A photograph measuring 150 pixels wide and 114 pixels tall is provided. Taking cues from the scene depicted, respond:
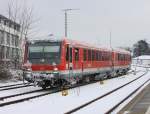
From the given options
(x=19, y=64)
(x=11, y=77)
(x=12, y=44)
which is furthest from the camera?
(x=12, y=44)

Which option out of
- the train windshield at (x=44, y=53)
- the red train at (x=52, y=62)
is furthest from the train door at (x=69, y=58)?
the train windshield at (x=44, y=53)

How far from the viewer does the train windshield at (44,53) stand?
84.5 ft

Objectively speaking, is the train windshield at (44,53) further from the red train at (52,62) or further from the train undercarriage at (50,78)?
the train undercarriage at (50,78)

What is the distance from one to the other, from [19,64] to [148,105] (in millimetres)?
29862

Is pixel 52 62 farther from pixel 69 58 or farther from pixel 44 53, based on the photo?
pixel 69 58

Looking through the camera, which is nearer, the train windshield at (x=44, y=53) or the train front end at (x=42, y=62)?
the train front end at (x=42, y=62)

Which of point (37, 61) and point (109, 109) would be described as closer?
point (109, 109)

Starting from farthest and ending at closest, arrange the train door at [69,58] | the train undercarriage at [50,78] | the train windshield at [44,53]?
the train door at [69,58] < the train windshield at [44,53] < the train undercarriage at [50,78]

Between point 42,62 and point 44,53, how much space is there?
1.85ft

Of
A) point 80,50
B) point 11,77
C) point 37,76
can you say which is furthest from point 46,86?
point 11,77

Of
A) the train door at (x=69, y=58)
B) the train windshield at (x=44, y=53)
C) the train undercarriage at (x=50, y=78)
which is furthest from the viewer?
the train door at (x=69, y=58)

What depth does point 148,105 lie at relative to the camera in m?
17.9

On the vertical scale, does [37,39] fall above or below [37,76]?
above

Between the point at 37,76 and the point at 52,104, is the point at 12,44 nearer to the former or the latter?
the point at 37,76
